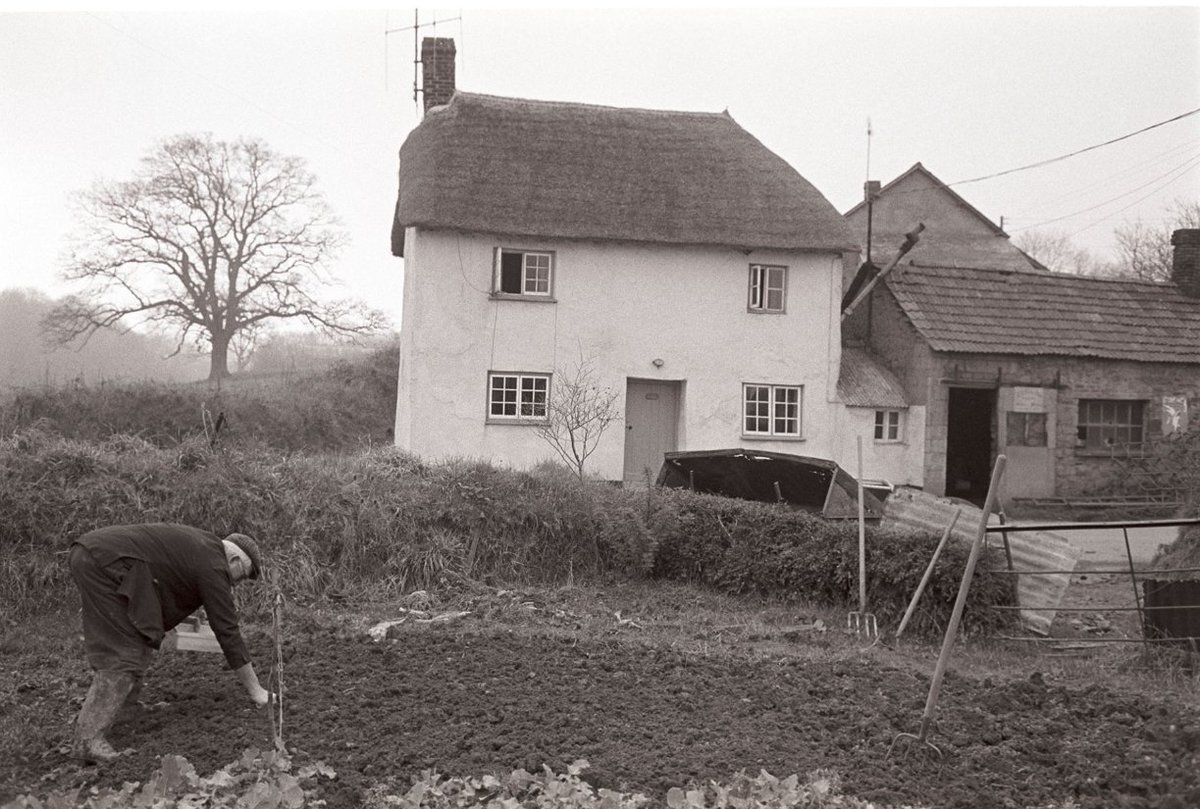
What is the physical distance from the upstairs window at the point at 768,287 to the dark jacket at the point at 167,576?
16.4m

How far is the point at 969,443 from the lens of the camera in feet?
79.7

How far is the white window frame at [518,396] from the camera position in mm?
20797

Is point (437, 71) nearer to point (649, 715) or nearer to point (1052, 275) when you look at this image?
point (1052, 275)

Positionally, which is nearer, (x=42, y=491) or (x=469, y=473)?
(x=42, y=491)

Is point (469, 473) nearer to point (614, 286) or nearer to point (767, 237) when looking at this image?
point (614, 286)

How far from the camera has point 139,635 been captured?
6.61 metres

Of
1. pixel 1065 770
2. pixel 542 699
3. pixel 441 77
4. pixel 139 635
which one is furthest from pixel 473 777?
pixel 441 77

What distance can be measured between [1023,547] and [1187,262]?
57.9ft

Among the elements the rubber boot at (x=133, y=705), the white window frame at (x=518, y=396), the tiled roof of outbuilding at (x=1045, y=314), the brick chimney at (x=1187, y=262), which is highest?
the brick chimney at (x=1187, y=262)

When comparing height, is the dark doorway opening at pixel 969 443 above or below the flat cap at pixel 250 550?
above

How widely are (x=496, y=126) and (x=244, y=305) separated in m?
17.6

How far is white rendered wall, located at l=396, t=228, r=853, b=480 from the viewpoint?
2059 centimetres

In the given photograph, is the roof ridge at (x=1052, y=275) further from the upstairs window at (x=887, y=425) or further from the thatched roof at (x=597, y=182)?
the upstairs window at (x=887, y=425)

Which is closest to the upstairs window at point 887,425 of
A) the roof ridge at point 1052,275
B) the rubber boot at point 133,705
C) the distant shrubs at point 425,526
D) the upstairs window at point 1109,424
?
the roof ridge at point 1052,275
